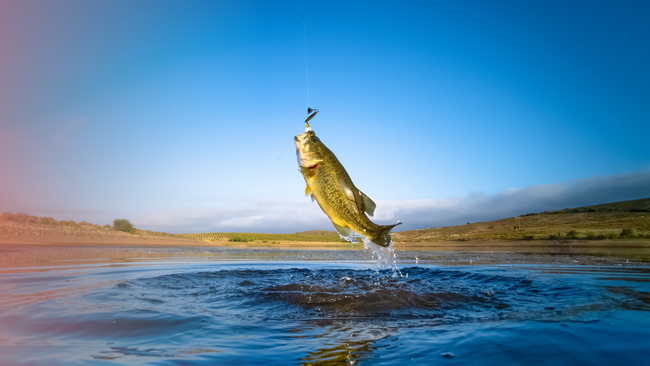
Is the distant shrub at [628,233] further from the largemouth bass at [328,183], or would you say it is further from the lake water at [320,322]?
the largemouth bass at [328,183]

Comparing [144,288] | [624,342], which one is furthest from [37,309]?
[624,342]

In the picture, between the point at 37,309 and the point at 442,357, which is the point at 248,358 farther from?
the point at 37,309

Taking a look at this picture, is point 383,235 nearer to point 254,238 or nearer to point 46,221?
point 46,221

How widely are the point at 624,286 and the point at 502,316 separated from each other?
13.4 ft

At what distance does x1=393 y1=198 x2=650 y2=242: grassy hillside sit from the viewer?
2728 cm

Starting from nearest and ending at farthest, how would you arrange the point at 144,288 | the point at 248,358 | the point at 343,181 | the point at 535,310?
1. the point at 248,358
2. the point at 343,181
3. the point at 535,310
4. the point at 144,288

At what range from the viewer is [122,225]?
A: 36.4 metres

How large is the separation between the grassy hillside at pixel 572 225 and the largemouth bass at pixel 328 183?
27848 mm

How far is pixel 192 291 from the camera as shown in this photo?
653 centimetres

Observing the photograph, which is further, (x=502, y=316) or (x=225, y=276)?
(x=225, y=276)

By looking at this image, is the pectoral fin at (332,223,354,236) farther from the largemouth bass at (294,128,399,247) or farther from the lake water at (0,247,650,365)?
the lake water at (0,247,650,365)

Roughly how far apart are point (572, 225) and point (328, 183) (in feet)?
126

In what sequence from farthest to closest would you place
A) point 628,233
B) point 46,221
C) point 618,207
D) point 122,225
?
1. point 618,207
2. point 122,225
3. point 46,221
4. point 628,233

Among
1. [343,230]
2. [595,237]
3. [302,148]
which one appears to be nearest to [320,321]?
[343,230]
